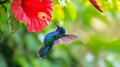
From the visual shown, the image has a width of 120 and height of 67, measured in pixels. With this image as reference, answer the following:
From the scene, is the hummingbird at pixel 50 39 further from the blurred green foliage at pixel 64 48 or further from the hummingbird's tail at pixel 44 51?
the blurred green foliage at pixel 64 48

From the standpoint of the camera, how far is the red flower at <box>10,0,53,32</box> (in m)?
0.77

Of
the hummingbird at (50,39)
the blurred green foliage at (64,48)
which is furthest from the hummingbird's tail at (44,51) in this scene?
the blurred green foliage at (64,48)

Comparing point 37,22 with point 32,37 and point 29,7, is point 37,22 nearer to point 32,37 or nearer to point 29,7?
point 29,7

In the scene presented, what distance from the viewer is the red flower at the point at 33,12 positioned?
77cm

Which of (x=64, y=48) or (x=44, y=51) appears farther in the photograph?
(x=64, y=48)

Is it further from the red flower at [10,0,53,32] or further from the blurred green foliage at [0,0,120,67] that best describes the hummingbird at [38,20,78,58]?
the blurred green foliage at [0,0,120,67]

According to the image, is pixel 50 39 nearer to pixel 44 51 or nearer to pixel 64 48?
pixel 44 51

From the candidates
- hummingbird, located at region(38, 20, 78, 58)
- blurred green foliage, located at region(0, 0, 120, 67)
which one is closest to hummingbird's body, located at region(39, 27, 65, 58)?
hummingbird, located at region(38, 20, 78, 58)

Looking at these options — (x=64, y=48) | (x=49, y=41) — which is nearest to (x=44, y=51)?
(x=49, y=41)

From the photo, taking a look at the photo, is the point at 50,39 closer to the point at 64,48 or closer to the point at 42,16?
the point at 42,16

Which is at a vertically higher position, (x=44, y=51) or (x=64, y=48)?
(x=44, y=51)

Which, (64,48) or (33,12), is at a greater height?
(33,12)

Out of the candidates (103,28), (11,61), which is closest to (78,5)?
(11,61)

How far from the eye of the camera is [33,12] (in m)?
0.79
